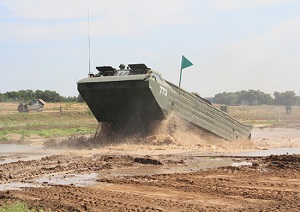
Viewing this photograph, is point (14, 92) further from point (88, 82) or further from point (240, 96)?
point (88, 82)

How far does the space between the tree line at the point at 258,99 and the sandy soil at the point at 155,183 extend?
231 ft

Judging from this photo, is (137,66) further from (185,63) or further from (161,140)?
(185,63)

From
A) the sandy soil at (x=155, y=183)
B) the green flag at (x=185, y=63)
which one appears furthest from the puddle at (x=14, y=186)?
the green flag at (x=185, y=63)

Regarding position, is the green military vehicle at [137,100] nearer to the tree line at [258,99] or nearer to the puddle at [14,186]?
the puddle at [14,186]

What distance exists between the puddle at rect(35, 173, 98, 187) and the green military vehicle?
682 cm

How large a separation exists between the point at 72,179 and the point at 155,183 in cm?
167

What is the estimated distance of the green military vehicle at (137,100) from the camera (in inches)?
654

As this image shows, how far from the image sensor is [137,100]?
1698cm

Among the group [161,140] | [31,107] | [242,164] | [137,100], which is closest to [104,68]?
[137,100]

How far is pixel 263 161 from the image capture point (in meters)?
11.9

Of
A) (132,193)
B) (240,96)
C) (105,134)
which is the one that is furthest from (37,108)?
(240,96)

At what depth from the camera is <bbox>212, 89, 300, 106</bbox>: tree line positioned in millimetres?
84312

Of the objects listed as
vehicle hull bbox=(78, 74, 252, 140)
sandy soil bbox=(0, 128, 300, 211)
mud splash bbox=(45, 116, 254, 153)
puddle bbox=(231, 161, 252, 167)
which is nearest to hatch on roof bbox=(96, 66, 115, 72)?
vehicle hull bbox=(78, 74, 252, 140)

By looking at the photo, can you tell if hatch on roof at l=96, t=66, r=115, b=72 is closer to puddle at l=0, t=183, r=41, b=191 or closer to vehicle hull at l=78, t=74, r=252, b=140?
vehicle hull at l=78, t=74, r=252, b=140
